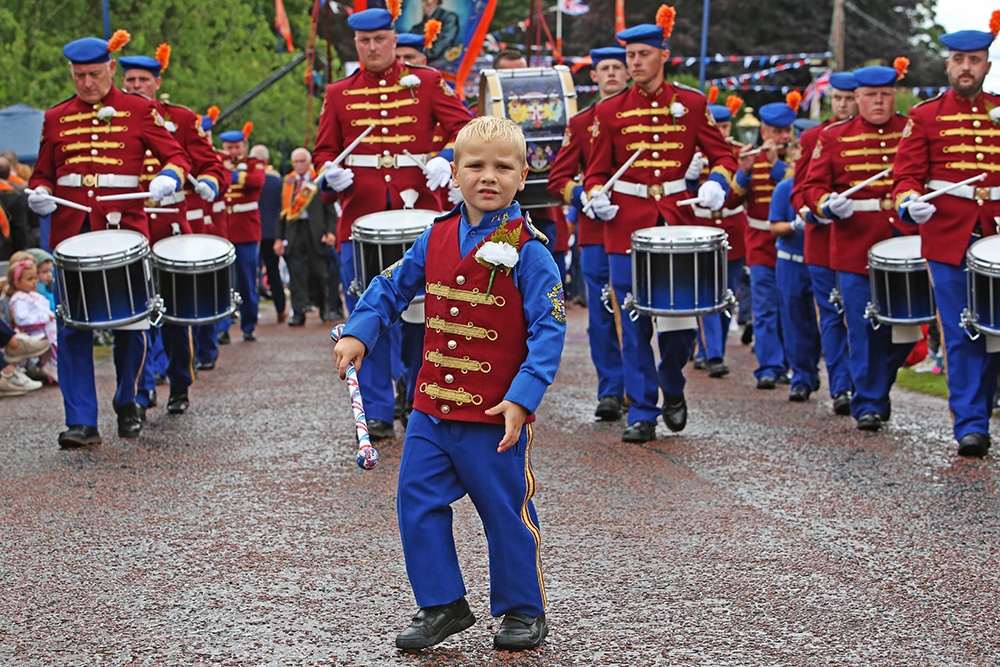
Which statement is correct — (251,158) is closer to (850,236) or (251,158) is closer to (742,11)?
(850,236)

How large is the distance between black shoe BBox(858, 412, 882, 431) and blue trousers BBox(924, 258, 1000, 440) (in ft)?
3.08

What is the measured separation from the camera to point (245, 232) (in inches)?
623

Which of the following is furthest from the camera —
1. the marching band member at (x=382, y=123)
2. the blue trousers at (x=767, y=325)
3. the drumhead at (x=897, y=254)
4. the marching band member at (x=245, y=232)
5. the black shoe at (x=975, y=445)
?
the marching band member at (x=245, y=232)

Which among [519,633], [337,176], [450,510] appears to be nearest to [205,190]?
[337,176]

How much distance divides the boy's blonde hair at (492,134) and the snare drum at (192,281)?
16.4 ft

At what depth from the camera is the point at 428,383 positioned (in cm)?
493

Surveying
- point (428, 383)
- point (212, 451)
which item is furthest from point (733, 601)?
point (212, 451)

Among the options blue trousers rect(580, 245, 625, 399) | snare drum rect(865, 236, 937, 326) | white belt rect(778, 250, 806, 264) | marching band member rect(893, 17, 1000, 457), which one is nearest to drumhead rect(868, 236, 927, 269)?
snare drum rect(865, 236, 937, 326)

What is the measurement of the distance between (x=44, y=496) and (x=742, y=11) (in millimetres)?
37788

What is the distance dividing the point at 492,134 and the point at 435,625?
58.7 inches

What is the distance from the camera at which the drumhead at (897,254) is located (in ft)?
29.5

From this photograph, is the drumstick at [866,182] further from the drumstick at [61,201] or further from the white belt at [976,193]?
the drumstick at [61,201]

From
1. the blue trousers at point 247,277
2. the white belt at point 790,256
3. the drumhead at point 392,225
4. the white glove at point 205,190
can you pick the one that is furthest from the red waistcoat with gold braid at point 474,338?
the blue trousers at point 247,277

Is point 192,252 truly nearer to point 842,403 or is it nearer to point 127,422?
point 127,422
